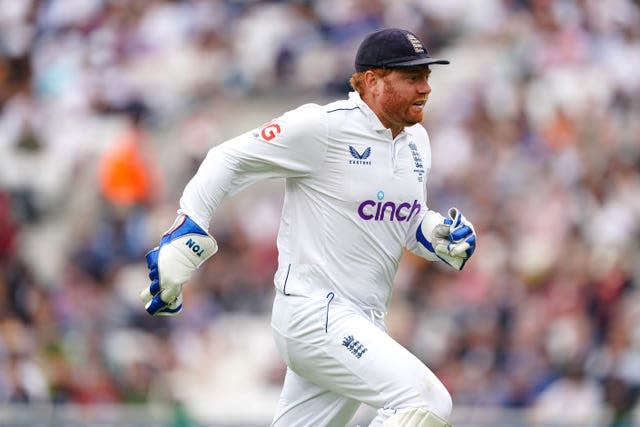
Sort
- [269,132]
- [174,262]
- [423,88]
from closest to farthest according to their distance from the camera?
[174,262] < [269,132] < [423,88]

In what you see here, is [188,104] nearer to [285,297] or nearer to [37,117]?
[37,117]

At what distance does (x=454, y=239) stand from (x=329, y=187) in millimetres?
611

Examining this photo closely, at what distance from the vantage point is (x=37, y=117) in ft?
49.4

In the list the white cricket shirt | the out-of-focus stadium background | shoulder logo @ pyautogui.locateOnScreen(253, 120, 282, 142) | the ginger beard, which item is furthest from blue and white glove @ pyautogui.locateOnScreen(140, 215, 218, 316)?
the out-of-focus stadium background

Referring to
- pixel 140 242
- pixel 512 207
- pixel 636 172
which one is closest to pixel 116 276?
pixel 140 242

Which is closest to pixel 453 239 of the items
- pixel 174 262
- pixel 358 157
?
pixel 358 157

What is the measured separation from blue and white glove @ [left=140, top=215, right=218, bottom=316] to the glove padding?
105cm

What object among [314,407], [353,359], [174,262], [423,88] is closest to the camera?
[174,262]

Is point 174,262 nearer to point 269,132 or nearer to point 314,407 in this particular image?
point 269,132

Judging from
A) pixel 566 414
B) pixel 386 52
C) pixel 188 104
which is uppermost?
pixel 386 52

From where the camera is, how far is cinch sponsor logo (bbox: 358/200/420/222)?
693 cm

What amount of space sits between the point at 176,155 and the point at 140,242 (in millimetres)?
1346

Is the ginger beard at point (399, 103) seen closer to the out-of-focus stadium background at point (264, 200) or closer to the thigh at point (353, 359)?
the thigh at point (353, 359)

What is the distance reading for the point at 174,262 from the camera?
6586 mm
